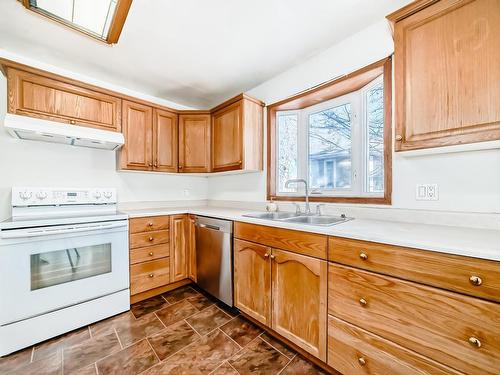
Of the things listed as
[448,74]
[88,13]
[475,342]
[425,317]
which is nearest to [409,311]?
[425,317]

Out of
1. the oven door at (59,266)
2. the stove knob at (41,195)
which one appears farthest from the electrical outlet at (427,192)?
the stove knob at (41,195)

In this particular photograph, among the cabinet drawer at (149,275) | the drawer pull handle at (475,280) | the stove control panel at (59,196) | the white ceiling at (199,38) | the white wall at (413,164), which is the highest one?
the white ceiling at (199,38)

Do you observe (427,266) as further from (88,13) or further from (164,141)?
(164,141)

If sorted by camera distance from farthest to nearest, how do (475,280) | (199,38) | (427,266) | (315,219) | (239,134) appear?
(239,134) → (315,219) → (199,38) → (427,266) → (475,280)

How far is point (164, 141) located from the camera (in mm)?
2619

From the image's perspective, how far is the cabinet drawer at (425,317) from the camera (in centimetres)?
80

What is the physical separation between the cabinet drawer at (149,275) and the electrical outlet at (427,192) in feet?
7.72

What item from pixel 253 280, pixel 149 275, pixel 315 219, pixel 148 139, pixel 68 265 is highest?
pixel 148 139

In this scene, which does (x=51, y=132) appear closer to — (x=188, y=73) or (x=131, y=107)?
(x=131, y=107)

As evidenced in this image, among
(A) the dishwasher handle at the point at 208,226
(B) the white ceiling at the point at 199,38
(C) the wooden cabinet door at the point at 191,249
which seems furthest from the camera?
(C) the wooden cabinet door at the point at 191,249

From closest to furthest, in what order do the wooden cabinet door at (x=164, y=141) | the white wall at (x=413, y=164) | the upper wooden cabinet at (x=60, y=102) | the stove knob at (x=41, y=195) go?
1. the white wall at (x=413, y=164)
2. the upper wooden cabinet at (x=60, y=102)
3. the stove knob at (x=41, y=195)
4. the wooden cabinet door at (x=164, y=141)

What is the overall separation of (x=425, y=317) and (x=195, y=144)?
8.62 ft

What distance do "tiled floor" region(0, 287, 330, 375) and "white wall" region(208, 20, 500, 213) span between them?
1342mm

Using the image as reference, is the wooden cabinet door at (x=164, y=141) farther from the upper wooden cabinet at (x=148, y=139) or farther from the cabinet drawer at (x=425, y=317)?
the cabinet drawer at (x=425, y=317)
